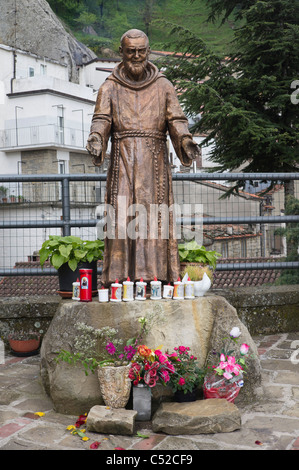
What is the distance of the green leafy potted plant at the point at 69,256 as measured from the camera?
174 inches

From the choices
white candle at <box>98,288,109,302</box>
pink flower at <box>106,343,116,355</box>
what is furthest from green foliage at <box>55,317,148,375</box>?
white candle at <box>98,288,109,302</box>

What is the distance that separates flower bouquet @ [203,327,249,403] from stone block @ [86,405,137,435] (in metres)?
0.64

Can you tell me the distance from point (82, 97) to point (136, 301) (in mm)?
29057

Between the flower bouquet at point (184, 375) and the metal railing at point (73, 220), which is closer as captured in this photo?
the flower bouquet at point (184, 375)

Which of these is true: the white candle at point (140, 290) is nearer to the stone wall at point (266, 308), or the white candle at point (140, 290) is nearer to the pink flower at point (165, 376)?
the pink flower at point (165, 376)

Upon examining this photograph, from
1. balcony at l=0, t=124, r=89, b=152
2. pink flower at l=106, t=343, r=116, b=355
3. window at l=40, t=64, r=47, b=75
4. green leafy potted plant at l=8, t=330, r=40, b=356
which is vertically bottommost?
green leafy potted plant at l=8, t=330, r=40, b=356

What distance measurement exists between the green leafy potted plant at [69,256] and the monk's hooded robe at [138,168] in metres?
0.26

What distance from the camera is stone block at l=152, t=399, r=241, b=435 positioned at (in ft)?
10.7

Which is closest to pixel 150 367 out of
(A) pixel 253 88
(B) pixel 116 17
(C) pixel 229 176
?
(C) pixel 229 176

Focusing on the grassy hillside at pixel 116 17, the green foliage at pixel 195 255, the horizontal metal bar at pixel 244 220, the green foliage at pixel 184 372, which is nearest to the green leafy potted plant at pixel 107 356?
the green foliage at pixel 184 372

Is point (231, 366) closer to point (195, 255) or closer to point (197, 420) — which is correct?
point (197, 420)

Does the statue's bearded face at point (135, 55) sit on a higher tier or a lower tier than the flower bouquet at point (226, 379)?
higher

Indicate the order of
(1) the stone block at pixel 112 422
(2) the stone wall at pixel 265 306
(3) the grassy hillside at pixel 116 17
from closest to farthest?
1. (1) the stone block at pixel 112 422
2. (2) the stone wall at pixel 265 306
3. (3) the grassy hillside at pixel 116 17

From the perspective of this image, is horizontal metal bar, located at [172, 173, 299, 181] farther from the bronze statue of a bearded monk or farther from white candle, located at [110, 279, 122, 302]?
white candle, located at [110, 279, 122, 302]
